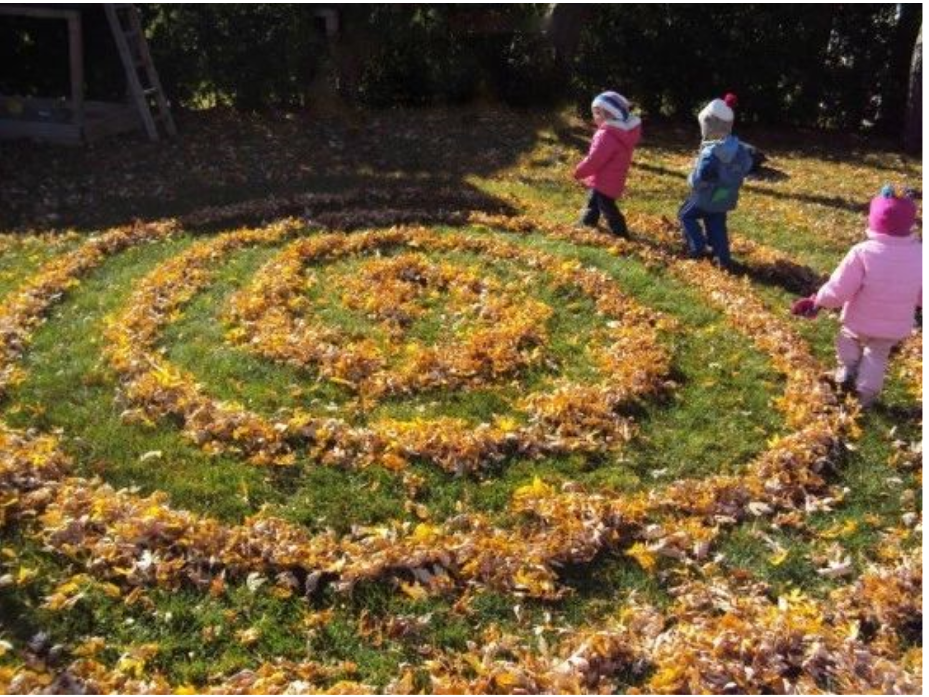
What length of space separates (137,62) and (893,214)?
11.6 metres

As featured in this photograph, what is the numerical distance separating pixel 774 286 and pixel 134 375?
6427 millimetres

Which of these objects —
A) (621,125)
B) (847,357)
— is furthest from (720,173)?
(847,357)

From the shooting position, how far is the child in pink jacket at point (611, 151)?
10.5 metres

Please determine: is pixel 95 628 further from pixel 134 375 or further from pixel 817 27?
pixel 817 27

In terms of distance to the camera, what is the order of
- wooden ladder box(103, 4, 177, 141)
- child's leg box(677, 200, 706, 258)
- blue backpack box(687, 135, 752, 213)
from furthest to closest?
wooden ladder box(103, 4, 177, 141) → child's leg box(677, 200, 706, 258) → blue backpack box(687, 135, 752, 213)

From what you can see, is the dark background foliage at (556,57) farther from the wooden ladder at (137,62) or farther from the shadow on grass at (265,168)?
the wooden ladder at (137,62)

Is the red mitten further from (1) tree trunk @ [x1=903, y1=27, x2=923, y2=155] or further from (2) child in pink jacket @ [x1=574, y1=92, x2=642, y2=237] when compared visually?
(1) tree trunk @ [x1=903, y1=27, x2=923, y2=155]

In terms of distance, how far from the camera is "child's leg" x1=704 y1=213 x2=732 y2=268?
400 inches

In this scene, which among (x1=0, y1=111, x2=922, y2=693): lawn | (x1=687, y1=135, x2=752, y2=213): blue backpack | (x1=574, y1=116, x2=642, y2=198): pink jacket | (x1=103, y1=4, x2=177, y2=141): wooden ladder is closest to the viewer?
(x1=0, y1=111, x2=922, y2=693): lawn

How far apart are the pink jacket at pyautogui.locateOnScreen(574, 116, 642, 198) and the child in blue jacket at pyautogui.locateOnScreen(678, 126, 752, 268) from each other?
2.94ft

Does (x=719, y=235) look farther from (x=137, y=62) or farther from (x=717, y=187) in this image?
(x=137, y=62)

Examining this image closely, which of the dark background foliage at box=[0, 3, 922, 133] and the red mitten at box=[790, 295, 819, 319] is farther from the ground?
the dark background foliage at box=[0, 3, 922, 133]

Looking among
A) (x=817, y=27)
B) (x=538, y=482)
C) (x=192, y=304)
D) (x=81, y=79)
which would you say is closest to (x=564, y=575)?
(x=538, y=482)

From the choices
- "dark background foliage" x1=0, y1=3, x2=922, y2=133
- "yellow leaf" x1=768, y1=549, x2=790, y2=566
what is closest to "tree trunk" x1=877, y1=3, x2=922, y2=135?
"dark background foliage" x1=0, y1=3, x2=922, y2=133
